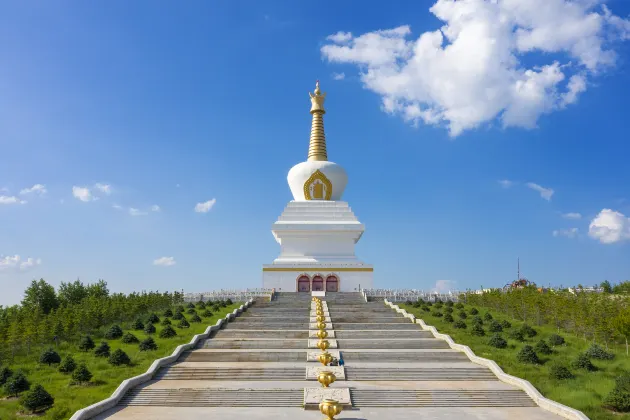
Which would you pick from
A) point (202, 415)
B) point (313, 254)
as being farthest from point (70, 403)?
point (313, 254)

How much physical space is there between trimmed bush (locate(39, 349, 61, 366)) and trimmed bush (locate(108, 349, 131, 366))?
2.24 metres

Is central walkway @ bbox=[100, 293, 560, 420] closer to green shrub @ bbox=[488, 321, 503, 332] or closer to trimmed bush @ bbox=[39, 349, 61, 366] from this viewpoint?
green shrub @ bbox=[488, 321, 503, 332]

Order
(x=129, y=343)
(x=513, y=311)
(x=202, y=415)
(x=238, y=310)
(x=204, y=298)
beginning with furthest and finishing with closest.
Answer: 1. (x=204, y=298)
2. (x=513, y=311)
3. (x=238, y=310)
4. (x=129, y=343)
5. (x=202, y=415)

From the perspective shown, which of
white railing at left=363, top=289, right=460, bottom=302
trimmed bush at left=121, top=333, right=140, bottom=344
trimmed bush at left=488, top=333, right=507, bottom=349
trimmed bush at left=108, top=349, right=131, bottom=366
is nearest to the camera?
trimmed bush at left=108, top=349, right=131, bottom=366

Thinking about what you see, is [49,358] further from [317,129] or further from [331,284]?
[317,129]

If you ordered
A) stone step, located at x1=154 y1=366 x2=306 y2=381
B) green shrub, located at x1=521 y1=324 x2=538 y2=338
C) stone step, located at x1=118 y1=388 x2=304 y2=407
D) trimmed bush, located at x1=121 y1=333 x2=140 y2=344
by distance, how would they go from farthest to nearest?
green shrub, located at x1=521 y1=324 x2=538 y2=338 → trimmed bush, located at x1=121 y1=333 x2=140 y2=344 → stone step, located at x1=154 y1=366 x2=306 y2=381 → stone step, located at x1=118 y1=388 x2=304 y2=407

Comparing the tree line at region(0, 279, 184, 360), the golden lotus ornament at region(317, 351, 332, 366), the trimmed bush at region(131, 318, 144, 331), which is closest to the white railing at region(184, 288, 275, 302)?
the tree line at region(0, 279, 184, 360)

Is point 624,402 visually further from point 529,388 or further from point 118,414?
point 118,414

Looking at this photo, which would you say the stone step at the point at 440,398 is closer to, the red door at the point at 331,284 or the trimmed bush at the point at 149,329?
the trimmed bush at the point at 149,329

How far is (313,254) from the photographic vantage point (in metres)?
37.4

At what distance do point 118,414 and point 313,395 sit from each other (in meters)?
4.77

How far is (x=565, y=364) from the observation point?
16.2 m

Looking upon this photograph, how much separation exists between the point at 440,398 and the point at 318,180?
28.3 m

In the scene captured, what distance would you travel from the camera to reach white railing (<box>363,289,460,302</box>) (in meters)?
31.5
